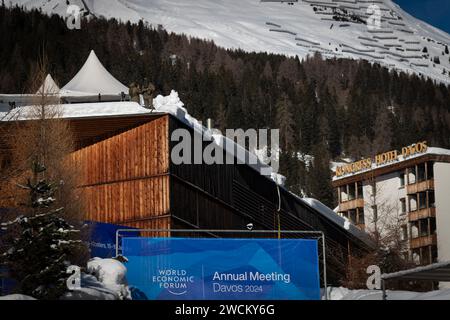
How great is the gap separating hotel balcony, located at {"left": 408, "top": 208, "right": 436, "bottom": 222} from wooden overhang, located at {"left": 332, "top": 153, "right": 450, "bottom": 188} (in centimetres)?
428

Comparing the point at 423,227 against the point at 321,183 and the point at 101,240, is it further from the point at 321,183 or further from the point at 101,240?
the point at 101,240

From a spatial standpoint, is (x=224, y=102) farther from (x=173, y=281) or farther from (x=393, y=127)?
(x=173, y=281)

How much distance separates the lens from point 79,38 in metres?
181

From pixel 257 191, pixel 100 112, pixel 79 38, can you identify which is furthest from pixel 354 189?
pixel 79 38

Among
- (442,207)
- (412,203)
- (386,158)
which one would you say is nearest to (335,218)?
(442,207)

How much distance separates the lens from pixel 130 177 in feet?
129

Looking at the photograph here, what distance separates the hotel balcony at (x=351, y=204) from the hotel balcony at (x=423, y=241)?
8509 mm

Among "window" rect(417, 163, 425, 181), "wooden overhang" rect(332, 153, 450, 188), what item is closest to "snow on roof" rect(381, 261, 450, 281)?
"wooden overhang" rect(332, 153, 450, 188)

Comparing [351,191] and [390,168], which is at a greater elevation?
[390,168]

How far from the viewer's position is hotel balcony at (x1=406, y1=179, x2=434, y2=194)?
265 feet

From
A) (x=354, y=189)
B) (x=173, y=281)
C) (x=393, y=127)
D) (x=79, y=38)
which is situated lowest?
(x=173, y=281)

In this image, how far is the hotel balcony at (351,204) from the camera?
285 ft

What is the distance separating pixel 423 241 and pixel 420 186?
527cm

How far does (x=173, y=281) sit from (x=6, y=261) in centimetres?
337
